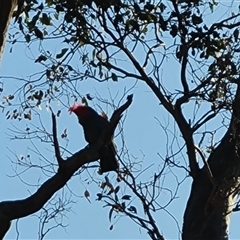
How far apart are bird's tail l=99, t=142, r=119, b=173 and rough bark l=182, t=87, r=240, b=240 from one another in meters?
0.75

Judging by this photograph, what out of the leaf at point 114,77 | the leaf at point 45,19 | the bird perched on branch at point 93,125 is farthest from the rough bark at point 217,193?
the leaf at point 45,19

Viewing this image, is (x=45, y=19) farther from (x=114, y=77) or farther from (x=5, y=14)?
(x=5, y=14)

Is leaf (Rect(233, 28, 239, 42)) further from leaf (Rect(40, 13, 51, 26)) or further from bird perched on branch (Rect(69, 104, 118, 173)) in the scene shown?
leaf (Rect(40, 13, 51, 26))

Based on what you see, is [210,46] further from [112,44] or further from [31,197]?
[31,197]

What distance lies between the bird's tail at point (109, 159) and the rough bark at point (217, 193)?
75 cm

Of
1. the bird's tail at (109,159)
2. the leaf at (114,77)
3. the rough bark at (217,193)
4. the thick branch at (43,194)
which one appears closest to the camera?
the thick branch at (43,194)

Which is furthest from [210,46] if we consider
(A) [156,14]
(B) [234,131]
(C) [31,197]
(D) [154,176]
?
(C) [31,197]

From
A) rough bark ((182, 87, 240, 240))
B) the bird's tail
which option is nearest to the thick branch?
the bird's tail

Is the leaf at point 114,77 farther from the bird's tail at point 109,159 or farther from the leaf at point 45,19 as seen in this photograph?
the leaf at point 45,19

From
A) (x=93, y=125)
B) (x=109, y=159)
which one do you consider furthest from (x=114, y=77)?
(x=93, y=125)

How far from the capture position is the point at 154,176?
16.8 ft

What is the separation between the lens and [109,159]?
5.70 metres

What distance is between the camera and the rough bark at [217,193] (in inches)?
A: 192

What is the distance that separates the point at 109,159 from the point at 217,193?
120cm
